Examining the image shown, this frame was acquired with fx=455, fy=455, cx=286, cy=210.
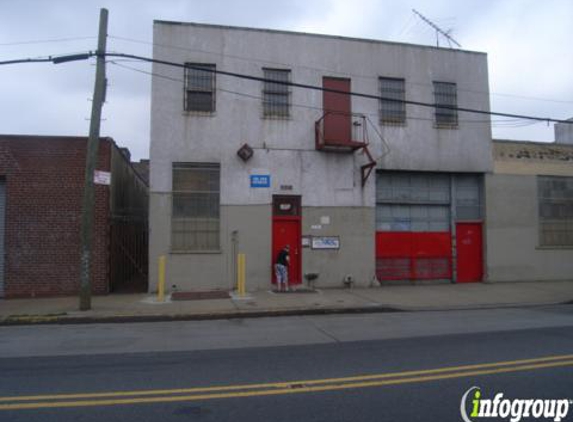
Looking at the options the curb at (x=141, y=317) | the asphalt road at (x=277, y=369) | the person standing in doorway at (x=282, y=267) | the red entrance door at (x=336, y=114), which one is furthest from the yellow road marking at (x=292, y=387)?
the red entrance door at (x=336, y=114)

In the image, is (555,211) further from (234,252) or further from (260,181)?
(234,252)

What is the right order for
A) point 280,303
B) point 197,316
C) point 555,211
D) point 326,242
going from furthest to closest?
point 555,211
point 326,242
point 280,303
point 197,316

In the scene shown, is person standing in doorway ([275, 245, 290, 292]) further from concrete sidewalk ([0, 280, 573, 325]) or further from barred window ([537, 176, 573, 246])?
barred window ([537, 176, 573, 246])

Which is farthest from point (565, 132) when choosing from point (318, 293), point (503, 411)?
point (503, 411)

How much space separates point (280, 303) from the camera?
12.4 metres

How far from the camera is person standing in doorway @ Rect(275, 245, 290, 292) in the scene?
14.2m

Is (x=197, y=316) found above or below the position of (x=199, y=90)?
below

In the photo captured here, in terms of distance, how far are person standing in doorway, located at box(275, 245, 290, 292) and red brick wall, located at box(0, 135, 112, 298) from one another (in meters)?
5.34

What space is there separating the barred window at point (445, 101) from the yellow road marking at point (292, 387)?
1248cm

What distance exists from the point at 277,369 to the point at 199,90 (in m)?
11.4

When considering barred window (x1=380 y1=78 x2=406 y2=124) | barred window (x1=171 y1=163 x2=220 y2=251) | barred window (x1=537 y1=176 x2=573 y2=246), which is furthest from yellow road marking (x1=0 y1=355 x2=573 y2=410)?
barred window (x1=537 y1=176 x2=573 y2=246)

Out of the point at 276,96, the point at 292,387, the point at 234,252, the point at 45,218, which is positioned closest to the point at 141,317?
the point at 234,252

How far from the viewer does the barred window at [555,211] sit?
18047 millimetres

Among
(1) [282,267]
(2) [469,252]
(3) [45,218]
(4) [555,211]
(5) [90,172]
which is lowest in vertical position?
(1) [282,267]
